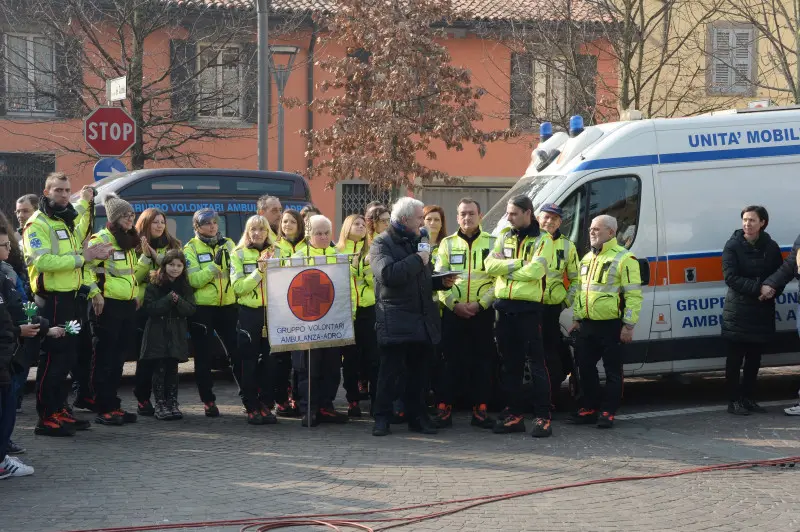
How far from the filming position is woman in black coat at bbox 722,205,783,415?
33.2 ft

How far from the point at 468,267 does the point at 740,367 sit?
2.75 meters

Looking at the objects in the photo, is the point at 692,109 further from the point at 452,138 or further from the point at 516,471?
the point at 516,471

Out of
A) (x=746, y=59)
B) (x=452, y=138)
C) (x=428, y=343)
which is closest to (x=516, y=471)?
(x=428, y=343)

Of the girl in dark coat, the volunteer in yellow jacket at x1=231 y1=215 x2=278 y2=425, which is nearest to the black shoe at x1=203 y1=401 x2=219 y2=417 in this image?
the girl in dark coat

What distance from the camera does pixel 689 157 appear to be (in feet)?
34.6

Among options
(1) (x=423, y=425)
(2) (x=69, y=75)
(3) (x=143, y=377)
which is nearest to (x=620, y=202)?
(1) (x=423, y=425)

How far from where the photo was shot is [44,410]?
9.25m

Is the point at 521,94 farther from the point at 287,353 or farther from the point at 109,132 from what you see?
the point at 287,353

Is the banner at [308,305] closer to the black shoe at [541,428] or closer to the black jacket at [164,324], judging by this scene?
the black jacket at [164,324]

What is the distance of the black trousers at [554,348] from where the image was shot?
9938mm

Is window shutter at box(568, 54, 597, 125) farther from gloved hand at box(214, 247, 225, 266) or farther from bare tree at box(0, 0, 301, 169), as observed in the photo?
gloved hand at box(214, 247, 225, 266)

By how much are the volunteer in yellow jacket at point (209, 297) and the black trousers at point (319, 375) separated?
2.38 feet

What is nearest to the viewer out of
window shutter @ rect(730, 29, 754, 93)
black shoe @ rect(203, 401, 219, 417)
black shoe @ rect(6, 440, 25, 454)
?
black shoe @ rect(6, 440, 25, 454)

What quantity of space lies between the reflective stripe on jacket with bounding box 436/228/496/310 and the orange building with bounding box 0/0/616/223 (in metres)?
10.7
